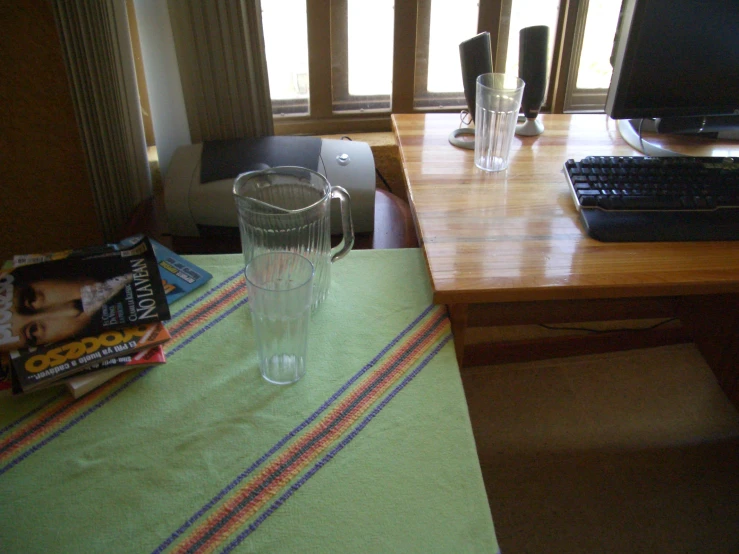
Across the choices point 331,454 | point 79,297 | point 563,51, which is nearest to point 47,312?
point 79,297

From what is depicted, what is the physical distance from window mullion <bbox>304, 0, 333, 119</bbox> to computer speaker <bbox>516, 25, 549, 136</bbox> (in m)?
0.58

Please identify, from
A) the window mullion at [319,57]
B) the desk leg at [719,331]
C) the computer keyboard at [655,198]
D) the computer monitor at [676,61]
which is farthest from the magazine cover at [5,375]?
the desk leg at [719,331]

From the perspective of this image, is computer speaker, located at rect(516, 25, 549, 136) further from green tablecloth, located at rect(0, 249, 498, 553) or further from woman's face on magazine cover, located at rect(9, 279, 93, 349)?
Answer: woman's face on magazine cover, located at rect(9, 279, 93, 349)

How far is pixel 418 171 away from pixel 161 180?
28.4 inches

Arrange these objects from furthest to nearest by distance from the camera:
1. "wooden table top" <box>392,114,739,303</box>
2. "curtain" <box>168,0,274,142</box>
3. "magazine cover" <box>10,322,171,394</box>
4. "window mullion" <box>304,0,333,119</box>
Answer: "window mullion" <box>304,0,333,119</box>, "curtain" <box>168,0,274,142</box>, "wooden table top" <box>392,114,739,303</box>, "magazine cover" <box>10,322,171,394</box>

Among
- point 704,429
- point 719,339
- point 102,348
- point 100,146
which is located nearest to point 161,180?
point 100,146

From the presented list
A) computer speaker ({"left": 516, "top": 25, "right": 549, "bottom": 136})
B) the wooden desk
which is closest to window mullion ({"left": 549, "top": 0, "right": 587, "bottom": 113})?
the wooden desk

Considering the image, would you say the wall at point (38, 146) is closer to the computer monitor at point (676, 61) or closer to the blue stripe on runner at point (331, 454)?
the blue stripe on runner at point (331, 454)

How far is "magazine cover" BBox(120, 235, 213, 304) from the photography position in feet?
2.90

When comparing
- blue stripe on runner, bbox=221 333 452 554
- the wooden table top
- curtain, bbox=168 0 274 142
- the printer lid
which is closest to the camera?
blue stripe on runner, bbox=221 333 452 554

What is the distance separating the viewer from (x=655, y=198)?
3.30 ft

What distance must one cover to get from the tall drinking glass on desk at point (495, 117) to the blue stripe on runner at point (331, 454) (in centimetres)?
51

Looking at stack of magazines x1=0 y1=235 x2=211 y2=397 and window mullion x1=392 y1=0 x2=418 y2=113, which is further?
window mullion x1=392 y1=0 x2=418 y2=113

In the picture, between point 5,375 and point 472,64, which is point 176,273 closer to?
point 5,375
